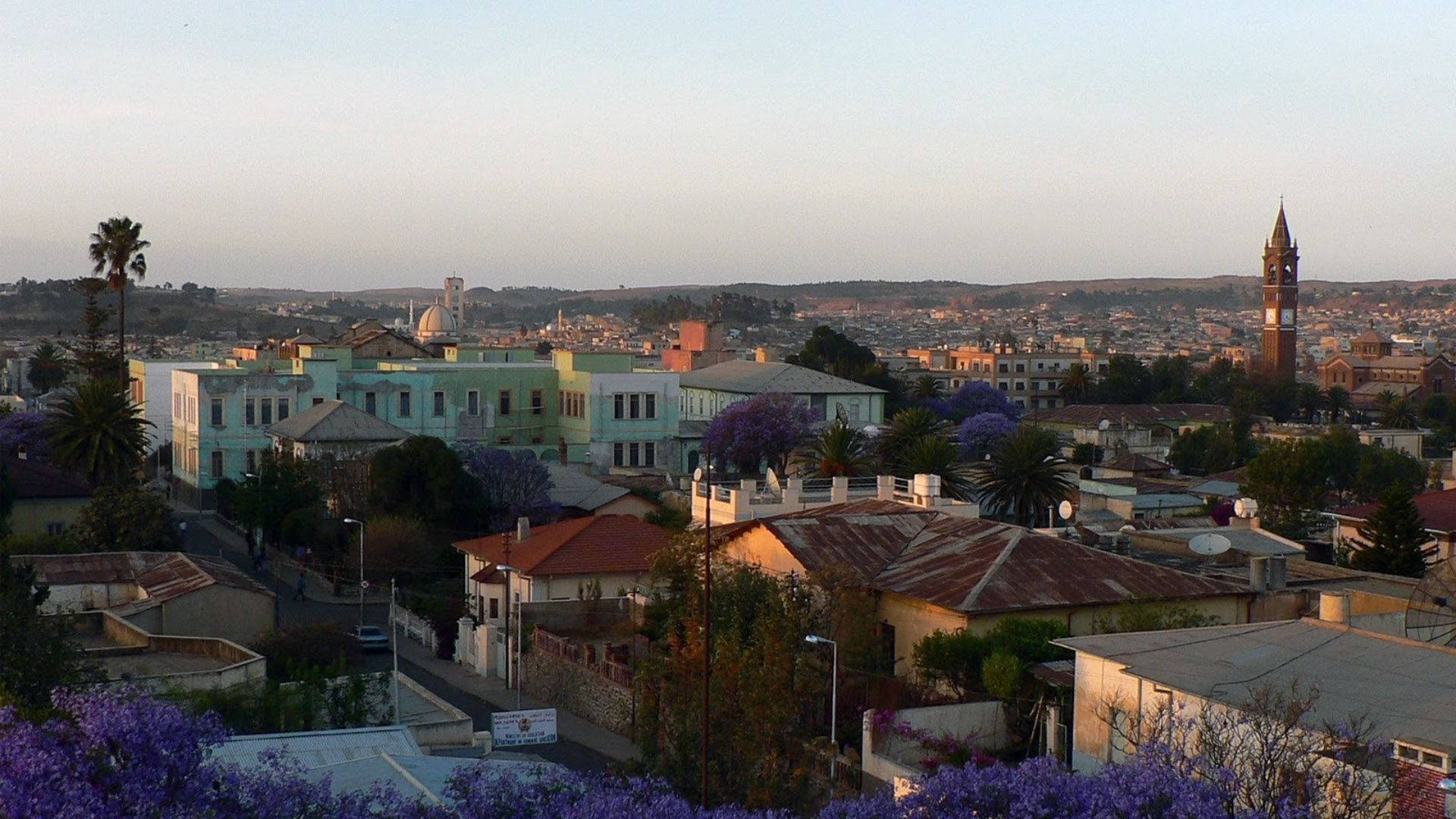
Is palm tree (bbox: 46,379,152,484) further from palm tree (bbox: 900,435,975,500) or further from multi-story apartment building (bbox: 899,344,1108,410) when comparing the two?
multi-story apartment building (bbox: 899,344,1108,410)

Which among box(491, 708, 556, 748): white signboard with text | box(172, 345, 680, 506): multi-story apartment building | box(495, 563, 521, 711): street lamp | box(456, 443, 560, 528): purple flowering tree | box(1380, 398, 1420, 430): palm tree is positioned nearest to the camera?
box(491, 708, 556, 748): white signboard with text

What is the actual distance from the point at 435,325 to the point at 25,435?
156ft

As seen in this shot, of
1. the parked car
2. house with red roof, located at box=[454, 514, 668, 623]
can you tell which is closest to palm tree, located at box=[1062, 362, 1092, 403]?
house with red roof, located at box=[454, 514, 668, 623]

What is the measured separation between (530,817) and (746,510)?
69.3 ft

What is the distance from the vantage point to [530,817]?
14.9m

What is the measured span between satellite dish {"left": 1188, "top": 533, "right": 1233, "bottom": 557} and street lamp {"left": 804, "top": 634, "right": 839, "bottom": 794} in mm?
9029

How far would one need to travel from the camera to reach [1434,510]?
4378cm

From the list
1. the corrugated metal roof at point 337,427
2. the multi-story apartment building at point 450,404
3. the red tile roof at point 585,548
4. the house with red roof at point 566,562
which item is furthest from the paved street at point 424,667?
the multi-story apartment building at point 450,404

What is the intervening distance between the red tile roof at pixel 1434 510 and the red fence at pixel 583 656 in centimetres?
2000

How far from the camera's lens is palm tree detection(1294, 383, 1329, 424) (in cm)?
11388

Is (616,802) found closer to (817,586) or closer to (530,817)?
(530,817)

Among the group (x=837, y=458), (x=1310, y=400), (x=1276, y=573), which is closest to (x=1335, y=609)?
(x=1276, y=573)

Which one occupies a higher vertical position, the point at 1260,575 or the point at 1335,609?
the point at 1335,609

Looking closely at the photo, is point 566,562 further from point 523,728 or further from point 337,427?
point 337,427
